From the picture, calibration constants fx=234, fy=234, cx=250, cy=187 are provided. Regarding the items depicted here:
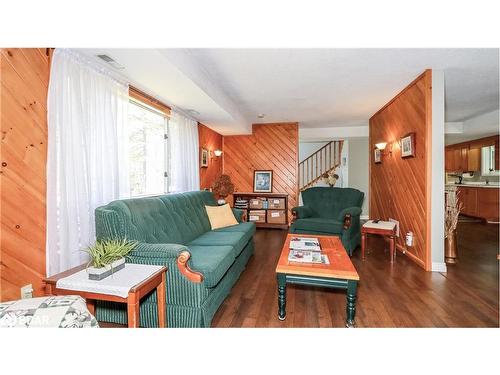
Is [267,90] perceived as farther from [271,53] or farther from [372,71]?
[372,71]

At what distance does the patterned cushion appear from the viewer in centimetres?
99

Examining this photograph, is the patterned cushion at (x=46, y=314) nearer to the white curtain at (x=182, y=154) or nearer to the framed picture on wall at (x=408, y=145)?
the white curtain at (x=182, y=154)

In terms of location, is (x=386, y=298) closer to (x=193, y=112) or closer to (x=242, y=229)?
(x=242, y=229)

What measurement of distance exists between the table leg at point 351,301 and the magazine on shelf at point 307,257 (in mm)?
252

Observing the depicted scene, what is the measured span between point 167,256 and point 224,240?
39.9 inches

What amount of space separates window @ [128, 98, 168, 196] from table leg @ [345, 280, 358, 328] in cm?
256

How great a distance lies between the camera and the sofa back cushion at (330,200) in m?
4.07

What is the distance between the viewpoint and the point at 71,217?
6.02 ft

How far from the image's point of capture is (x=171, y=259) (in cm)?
169

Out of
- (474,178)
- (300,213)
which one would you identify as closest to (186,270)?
(300,213)

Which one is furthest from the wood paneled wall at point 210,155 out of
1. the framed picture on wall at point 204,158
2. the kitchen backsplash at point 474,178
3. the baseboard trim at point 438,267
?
the kitchen backsplash at point 474,178

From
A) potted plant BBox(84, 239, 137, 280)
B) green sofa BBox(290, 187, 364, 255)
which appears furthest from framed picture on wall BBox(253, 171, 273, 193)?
potted plant BBox(84, 239, 137, 280)

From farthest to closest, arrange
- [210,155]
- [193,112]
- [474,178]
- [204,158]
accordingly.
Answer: [474,178] < [210,155] < [204,158] < [193,112]
